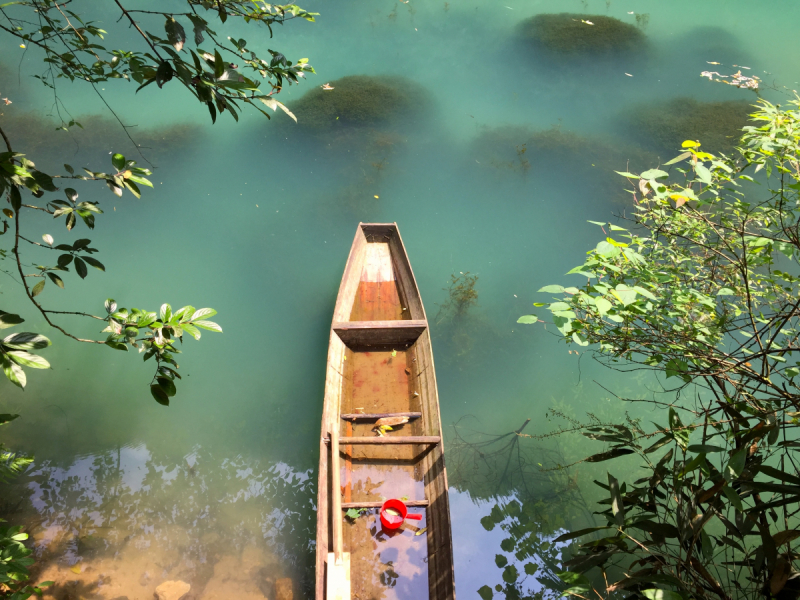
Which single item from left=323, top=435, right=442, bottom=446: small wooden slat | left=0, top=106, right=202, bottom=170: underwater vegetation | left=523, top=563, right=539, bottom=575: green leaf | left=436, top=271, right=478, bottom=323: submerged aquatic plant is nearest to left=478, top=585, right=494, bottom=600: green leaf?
left=523, top=563, right=539, bottom=575: green leaf

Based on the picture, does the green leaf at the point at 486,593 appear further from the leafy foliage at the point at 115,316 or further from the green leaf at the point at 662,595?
the leafy foliage at the point at 115,316

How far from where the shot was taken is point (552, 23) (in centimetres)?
998

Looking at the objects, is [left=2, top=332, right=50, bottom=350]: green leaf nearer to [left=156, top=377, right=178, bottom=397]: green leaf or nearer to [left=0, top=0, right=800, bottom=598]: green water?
[left=156, top=377, right=178, bottom=397]: green leaf

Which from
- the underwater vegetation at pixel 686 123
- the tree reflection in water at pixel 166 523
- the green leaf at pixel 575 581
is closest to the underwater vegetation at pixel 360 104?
the underwater vegetation at pixel 686 123

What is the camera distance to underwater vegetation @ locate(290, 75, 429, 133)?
771 cm

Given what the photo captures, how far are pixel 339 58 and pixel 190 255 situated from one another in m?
5.40

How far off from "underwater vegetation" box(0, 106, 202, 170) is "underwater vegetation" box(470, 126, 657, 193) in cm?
490

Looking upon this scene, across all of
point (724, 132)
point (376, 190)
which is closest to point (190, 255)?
point (376, 190)

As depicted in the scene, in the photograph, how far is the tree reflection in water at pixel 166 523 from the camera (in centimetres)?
376

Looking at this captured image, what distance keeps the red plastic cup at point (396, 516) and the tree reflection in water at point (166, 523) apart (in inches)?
29.5

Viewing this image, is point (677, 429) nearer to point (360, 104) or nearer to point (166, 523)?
point (166, 523)

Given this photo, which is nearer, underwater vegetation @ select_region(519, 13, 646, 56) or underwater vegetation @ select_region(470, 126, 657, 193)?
underwater vegetation @ select_region(470, 126, 657, 193)

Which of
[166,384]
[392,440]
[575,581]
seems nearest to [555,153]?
[392,440]

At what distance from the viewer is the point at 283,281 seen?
5.84m
